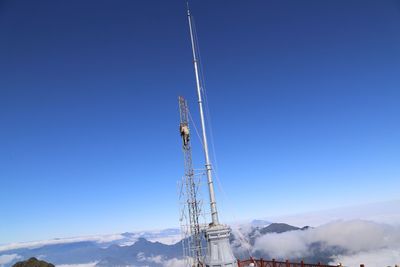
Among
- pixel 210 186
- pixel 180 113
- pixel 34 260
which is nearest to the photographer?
pixel 210 186

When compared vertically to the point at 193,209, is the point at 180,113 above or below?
above

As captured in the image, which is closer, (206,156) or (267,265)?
(206,156)

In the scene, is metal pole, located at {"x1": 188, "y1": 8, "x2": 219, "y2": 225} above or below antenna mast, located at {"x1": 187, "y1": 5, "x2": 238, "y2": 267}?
above

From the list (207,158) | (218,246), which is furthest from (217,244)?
(207,158)

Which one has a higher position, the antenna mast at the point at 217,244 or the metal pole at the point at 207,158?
the metal pole at the point at 207,158

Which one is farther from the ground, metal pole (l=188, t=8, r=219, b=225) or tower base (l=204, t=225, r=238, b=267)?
metal pole (l=188, t=8, r=219, b=225)

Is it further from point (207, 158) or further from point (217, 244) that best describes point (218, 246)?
point (207, 158)

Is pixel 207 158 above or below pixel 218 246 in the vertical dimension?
above

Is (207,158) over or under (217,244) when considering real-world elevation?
over

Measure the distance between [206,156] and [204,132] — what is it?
6.10ft

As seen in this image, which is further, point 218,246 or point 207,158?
point 207,158

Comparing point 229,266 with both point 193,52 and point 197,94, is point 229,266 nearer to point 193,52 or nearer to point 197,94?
point 197,94

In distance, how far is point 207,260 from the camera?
77.1 ft

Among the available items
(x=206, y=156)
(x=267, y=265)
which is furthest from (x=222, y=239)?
(x=267, y=265)
